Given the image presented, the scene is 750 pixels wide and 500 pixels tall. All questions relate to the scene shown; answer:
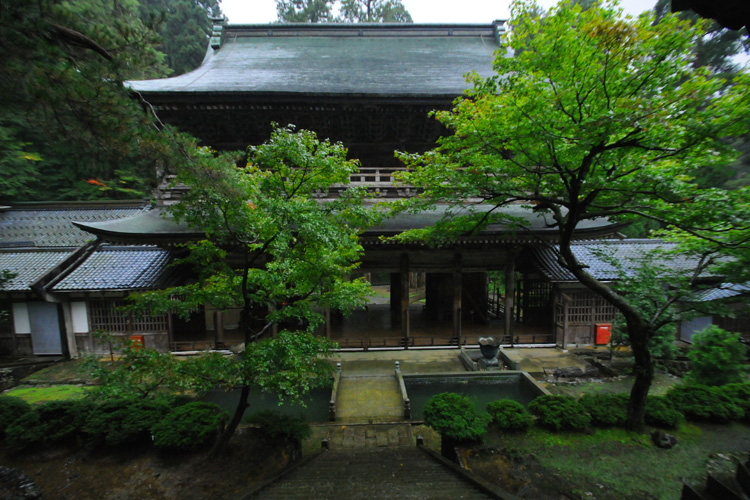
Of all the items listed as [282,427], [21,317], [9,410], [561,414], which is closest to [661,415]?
[561,414]

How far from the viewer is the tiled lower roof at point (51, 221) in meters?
12.4

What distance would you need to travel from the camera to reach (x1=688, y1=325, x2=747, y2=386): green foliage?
6.88 meters

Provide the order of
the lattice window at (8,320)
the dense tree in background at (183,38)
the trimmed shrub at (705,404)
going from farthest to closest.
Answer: the dense tree in background at (183,38)
the lattice window at (8,320)
the trimmed shrub at (705,404)

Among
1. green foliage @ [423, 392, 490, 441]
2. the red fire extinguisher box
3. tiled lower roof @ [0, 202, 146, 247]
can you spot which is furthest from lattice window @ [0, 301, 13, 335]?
the red fire extinguisher box

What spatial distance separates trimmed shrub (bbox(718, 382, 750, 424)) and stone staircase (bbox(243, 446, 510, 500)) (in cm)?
559

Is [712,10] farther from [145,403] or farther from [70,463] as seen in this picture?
[70,463]

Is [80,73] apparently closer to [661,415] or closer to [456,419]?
[456,419]

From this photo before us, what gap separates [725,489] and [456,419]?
3.18 metres

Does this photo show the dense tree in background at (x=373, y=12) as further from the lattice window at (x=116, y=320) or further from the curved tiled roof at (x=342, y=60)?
the lattice window at (x=116, y=320)

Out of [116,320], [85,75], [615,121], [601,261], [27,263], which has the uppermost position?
[85,75]

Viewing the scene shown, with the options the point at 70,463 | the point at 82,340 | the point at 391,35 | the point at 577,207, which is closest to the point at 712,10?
the point at 577,207

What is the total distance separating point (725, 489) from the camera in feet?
12.2

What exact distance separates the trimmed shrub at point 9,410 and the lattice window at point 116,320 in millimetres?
4120

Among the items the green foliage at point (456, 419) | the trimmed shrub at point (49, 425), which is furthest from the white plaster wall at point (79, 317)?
the green foliage at point (456, 419)
